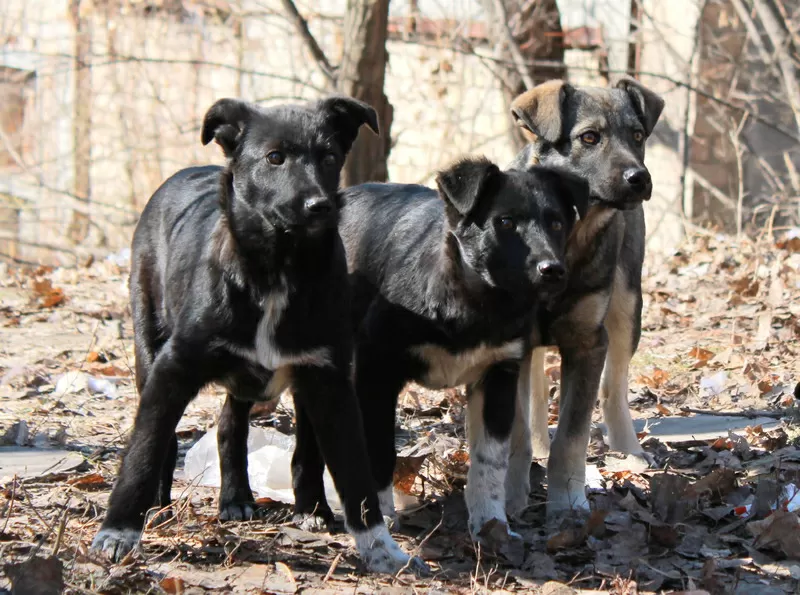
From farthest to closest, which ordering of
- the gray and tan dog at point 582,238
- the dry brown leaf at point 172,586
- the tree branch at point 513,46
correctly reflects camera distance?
the tree branch at point 513,46 < the gray and tan dog at point 582,238 < the dry brown leaf at point 172,586

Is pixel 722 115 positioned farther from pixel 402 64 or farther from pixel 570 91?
pixel 570 91

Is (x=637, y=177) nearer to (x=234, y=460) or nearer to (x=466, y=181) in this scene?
(x=466, y=181)

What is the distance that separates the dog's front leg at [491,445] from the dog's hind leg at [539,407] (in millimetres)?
1248

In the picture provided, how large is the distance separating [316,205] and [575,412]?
1852mm

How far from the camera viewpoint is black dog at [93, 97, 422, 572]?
4.20m

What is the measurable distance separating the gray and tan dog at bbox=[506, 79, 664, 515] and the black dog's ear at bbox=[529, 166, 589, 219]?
0.95 ft

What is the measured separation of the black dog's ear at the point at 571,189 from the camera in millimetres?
4777

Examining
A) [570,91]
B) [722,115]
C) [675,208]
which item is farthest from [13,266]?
[570,91]

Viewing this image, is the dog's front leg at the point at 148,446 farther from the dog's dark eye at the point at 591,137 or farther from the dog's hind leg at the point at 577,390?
the dog's dark eye at the point at 591,137

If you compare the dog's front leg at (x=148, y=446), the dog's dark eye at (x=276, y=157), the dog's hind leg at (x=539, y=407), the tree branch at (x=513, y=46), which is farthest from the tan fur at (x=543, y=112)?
the tree branch at (x=513, y=46)

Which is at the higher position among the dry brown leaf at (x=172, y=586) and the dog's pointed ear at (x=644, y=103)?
the dog's pointed ear at (x=644, y=103)

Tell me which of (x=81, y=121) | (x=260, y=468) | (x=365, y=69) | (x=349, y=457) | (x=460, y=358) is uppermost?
(x=365, y=69)

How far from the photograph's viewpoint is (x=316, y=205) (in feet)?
13.4

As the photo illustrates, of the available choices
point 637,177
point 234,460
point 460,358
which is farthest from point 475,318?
point 234,460
